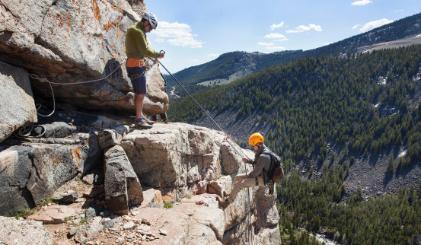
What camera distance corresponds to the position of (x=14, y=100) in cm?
1024

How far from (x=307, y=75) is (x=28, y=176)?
194 metres

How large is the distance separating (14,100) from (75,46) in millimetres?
2873

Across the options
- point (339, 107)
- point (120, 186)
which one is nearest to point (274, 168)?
point (120, 186)

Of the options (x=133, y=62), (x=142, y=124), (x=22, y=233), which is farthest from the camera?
(x=142, y=124)

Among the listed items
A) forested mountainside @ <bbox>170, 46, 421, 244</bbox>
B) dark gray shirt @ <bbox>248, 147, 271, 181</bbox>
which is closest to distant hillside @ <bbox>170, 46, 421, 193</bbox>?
forested mountainside @ <bbox>170, 46, 421, 244</bbox>

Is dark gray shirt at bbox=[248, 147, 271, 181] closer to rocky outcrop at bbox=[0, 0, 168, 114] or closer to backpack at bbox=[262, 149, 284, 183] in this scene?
backpack at bbox=[262, 149, 284, 183]

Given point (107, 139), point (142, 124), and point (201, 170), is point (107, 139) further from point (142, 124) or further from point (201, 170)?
point (201, 170)

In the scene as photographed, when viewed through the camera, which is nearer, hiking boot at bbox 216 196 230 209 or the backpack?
the backpack

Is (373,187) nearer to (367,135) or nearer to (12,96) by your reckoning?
(367,135)

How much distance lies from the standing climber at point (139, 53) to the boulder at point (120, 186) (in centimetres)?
305

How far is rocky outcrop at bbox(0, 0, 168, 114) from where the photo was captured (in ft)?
34.6

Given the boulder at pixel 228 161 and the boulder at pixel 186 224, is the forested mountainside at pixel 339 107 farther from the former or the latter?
the boulder at pixel 186 224

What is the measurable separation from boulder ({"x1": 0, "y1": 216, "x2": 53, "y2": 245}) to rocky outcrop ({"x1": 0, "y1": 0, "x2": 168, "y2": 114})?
4806mm

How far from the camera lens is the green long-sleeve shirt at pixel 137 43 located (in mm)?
12930
